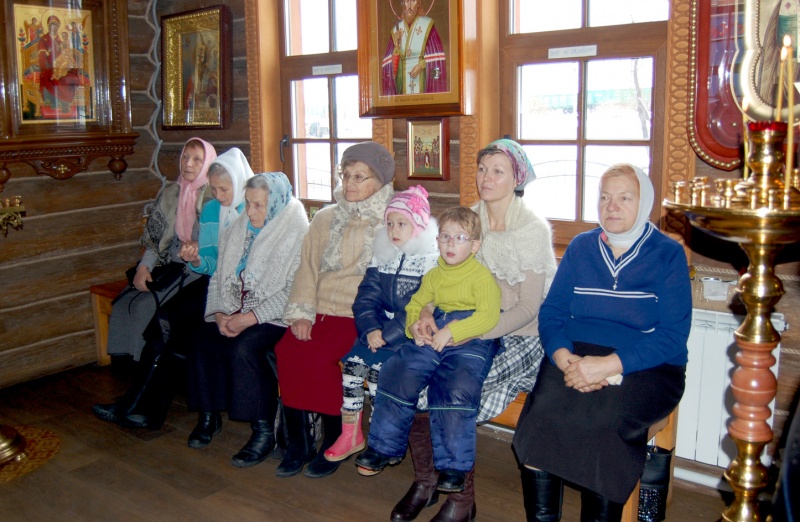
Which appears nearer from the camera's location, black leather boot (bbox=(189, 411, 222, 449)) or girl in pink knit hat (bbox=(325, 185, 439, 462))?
girl in pink knit hat (bbox=(325, 185, 439, 462))

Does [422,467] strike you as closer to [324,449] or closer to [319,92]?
[324,449]

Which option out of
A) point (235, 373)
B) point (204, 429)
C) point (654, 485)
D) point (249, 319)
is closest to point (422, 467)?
point (654, 485)

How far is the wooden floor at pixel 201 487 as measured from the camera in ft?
9.05

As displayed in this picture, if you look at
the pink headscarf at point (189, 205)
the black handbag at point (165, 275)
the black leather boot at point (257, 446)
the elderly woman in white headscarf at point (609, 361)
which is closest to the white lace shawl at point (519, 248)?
the elderly woman in white headscarf at point (609, 361)

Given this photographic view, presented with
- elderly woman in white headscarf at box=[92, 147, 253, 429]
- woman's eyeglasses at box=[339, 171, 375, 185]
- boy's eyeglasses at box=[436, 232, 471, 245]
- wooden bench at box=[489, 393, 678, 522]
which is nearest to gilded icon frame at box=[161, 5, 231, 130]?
elderly woman in white headscarf at box=[92, 147, 253, 429]

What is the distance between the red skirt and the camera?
120 inches

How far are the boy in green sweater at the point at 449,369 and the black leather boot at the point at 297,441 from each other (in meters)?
0.48

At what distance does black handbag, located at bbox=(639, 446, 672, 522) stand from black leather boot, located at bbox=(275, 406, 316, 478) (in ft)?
4.37

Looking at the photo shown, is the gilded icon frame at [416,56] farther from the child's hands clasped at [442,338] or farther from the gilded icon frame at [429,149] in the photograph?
the child's hands clasped at [442,338]

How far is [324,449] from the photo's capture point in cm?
310

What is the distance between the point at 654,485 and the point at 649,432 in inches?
9.3

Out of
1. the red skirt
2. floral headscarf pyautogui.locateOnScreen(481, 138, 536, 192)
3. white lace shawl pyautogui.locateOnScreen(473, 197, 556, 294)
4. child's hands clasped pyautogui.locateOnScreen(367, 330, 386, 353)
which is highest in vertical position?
floral headscarf pyautogui.locateOnScreen(481, 138, 536, 192)

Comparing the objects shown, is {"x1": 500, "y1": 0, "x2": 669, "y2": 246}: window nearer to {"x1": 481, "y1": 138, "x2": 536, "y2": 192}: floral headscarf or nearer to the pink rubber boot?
{"x1": 481, "y1": 138, "x2": 536, "y2": 192}: floral headscarf

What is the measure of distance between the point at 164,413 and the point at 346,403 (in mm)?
1154
